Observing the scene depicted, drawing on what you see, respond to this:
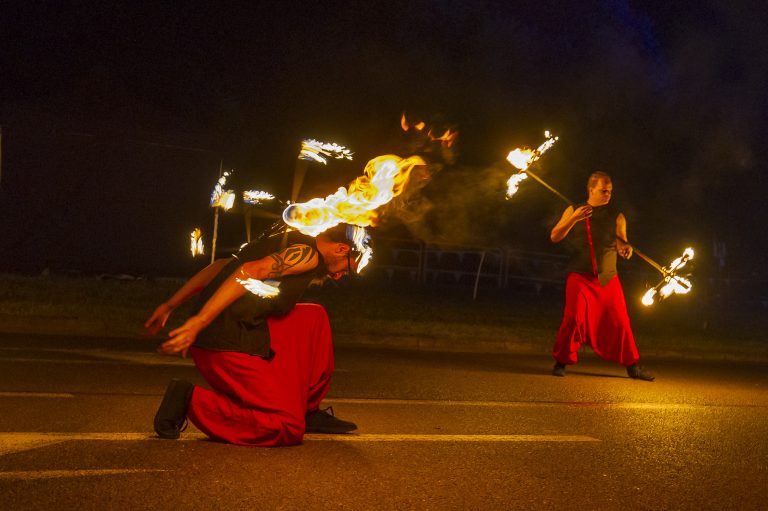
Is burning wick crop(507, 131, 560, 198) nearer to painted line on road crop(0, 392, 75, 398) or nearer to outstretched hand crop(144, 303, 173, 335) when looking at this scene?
painted line on road crop(0, 392, 75, 398)

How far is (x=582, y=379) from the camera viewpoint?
9.78 metres

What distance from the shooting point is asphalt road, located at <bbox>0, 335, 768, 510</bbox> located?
454 cm

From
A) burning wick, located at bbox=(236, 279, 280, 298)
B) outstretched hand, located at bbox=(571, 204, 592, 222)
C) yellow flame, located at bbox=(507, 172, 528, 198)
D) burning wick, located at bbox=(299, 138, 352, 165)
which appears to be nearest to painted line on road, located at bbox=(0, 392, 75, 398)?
burning wick, located at bbox=(236, 279, 280, 298)

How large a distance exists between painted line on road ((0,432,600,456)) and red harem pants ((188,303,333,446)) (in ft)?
0.88

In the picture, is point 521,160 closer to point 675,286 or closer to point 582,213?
point 582,213

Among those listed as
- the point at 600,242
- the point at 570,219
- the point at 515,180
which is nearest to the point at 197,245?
the point at 515,180

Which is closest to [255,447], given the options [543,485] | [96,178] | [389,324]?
[543,485]

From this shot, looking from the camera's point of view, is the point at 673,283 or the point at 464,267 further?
the point at 464,267

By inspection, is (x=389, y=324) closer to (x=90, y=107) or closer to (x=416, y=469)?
(x=416, y=469)

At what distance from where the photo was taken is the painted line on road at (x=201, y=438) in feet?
17.1

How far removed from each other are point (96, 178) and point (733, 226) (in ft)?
74.3

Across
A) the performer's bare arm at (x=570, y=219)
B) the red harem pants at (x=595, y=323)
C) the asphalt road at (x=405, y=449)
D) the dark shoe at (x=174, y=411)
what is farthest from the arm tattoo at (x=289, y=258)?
the red harem pants at (x=595, y=323)

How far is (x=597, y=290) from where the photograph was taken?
9797 millimetres

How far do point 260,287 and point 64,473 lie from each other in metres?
1.28
